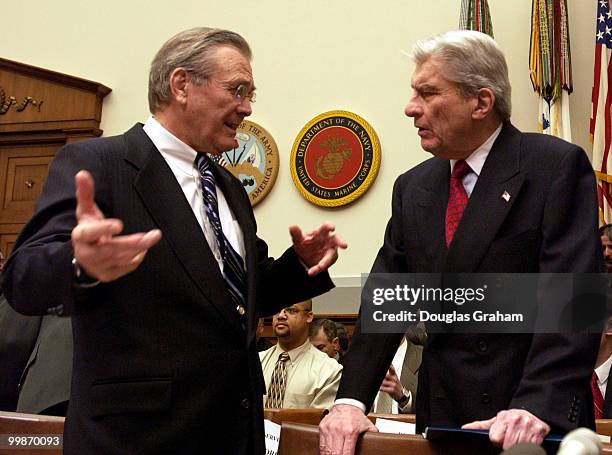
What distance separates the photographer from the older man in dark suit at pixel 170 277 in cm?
189

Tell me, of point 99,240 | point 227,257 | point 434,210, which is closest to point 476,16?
point 434,210

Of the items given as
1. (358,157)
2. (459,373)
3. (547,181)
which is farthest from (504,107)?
(358,157)

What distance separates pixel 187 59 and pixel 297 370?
136 inches

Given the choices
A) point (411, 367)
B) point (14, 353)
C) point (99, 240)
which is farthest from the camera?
point (411, 367)

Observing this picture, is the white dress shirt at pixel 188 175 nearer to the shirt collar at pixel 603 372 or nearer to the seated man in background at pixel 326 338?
the shirt collar at pixel 603 372

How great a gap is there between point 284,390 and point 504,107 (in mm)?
3361

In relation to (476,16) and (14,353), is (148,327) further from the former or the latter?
(476,16)

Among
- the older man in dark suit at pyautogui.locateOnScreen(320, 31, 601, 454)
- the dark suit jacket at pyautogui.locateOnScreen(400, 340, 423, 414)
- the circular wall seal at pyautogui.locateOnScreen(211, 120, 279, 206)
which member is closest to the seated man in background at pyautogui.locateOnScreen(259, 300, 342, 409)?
the dark suit jacket at pyautogui.locateOnScreen(400, 340, 423, 414)

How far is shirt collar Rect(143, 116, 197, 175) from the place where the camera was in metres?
2.25

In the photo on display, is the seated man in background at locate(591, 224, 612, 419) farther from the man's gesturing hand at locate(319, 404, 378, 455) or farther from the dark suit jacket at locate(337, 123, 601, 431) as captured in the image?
the man's gesturing hand at locate(319, 404, 378, 455)

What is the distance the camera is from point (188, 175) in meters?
2.25

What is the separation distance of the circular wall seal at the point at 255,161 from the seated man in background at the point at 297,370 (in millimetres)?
2843

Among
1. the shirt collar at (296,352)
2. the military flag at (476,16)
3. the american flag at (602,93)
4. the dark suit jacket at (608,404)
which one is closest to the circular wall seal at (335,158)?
the military flag at (476,16)

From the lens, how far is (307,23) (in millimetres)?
8719
